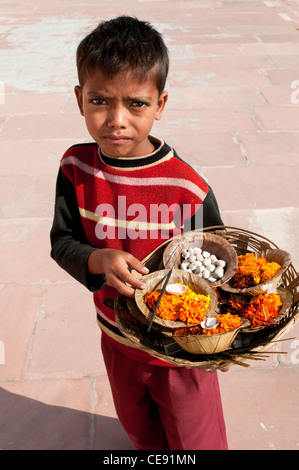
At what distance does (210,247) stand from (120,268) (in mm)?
309

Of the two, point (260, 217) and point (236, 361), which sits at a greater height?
point (236, 361)

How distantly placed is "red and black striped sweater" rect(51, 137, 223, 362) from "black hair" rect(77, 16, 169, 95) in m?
0.18

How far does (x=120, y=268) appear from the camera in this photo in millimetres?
→ 1082

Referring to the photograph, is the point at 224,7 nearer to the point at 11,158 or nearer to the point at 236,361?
the point at 11,158

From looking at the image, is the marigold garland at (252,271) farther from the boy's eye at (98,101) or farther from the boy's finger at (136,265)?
the boy's eye at (98,101)

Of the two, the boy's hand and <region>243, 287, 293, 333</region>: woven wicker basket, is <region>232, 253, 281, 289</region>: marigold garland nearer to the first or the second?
<region>243, 287, 293, 333</region>: woven wicker basket

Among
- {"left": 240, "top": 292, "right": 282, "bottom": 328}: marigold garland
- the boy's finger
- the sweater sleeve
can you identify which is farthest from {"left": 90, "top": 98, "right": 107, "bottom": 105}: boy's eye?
{"left": 240, "top": 292, "right": 282, "bottom": 328}: marigold garland

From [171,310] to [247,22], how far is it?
6.39 m

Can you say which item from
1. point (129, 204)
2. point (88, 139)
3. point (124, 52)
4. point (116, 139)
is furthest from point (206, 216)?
point (88, 139)

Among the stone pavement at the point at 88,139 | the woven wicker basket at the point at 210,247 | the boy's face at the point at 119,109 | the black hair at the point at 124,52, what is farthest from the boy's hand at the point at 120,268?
the stone pavement at the point at 88,139

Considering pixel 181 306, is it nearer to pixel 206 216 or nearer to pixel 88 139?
pixel 206 216

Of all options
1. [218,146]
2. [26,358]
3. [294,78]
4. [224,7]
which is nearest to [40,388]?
[26,358]

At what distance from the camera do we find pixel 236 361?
1.06 m

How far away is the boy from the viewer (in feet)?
→ 3.44
